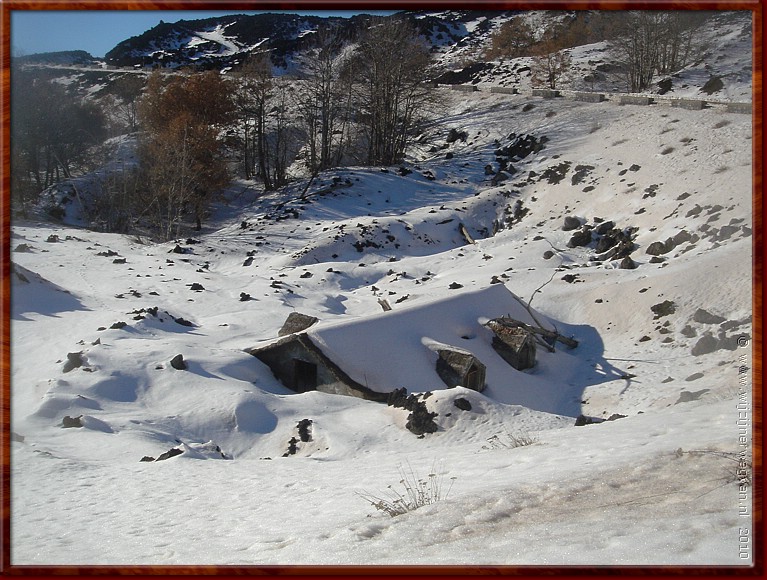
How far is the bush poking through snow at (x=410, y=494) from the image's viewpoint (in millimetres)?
4594

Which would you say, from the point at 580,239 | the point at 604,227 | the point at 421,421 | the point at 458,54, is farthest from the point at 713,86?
the point at 458,54

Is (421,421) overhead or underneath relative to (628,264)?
underneath

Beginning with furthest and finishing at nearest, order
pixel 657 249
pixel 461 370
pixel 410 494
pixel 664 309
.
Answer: pixel 657 249, pixel 664 309, pixel 461 370, pixel 410 494

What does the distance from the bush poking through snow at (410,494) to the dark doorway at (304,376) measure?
4873 millimetres

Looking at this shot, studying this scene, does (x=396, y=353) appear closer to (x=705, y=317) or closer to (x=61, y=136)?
(x=705, y=317)

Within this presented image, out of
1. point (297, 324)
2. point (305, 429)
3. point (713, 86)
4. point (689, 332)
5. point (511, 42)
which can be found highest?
point (511, 42)

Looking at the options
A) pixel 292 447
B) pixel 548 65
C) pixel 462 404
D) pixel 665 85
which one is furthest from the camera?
pixel 548 65

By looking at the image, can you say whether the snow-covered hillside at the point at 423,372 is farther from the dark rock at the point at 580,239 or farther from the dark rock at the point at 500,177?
the dark rock at the point at 500,177

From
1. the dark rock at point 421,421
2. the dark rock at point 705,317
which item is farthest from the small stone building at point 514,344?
the dark rock at point 421,421

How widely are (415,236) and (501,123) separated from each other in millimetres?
12032

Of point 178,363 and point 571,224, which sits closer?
point 178,363

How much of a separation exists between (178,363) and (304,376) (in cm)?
205

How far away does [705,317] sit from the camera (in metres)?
12.5

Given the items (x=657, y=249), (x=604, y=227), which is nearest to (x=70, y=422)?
Result: (x=657, y=249)
